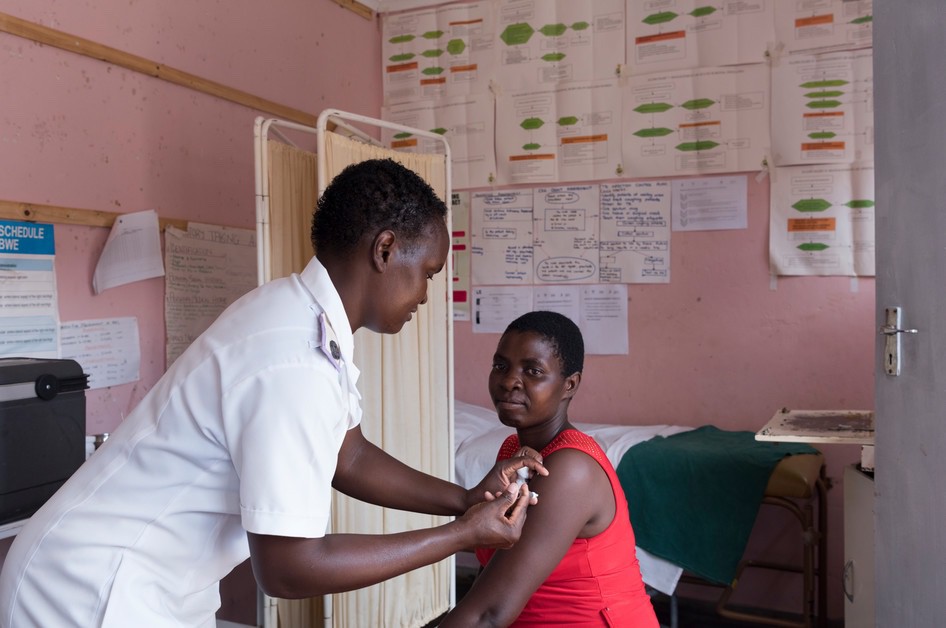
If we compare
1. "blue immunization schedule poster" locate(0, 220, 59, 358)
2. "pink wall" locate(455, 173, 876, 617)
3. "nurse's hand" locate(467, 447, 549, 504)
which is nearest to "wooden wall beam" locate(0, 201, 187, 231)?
"blue immunization schedule poster" locate(0, 220, 59, 358)

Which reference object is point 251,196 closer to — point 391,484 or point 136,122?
point 136,122

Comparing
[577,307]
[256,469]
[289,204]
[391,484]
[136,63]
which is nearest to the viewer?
[256,469]

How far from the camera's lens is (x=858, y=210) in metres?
3.26

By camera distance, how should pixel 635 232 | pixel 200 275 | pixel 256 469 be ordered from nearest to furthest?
1. pixel 256 469
2. pixel 200 275
3. pixel 635 232

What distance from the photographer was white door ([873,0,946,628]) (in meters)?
1.78

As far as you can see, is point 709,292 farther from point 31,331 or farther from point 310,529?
point 310,529

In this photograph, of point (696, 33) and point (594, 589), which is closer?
point (594, 589)

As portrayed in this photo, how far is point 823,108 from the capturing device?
3.30 meters

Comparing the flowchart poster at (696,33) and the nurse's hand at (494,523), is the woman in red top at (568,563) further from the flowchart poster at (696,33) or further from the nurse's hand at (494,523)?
the flowchart poster at (696,33)

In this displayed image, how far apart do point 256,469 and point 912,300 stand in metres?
1.58

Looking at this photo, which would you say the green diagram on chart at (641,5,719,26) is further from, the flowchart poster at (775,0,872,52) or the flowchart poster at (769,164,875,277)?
the flowchart poster at (769,164,875,277)

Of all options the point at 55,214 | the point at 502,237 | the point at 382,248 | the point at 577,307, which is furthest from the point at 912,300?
the point at 55,214

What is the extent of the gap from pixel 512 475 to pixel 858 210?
7.88 ft

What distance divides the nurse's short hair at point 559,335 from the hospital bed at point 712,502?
1.32m
